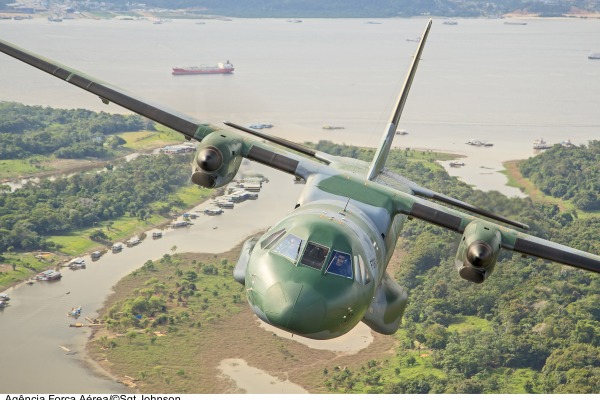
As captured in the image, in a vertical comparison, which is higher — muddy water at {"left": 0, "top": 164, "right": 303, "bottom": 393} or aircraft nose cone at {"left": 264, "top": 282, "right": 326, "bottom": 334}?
aircraft nose cone at {"left": 264, "top": 282, "right": 326, "bottom": 334}

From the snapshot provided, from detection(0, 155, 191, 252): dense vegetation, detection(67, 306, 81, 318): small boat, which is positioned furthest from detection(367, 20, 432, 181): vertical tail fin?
detection(0, 155, 191, 252): dense vegetation

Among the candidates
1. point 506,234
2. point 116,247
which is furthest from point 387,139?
point 116,247

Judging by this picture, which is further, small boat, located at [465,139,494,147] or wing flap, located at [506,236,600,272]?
small boat, located at [465,139,494,147]

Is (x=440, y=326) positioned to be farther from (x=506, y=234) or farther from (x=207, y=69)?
(x=207, y=69)

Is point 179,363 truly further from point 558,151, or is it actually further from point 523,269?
point 558,151

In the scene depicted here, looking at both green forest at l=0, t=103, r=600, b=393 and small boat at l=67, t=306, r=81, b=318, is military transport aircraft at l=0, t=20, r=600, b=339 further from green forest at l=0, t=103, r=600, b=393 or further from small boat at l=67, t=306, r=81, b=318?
small boat at l=67, t=306, r=81, b=318

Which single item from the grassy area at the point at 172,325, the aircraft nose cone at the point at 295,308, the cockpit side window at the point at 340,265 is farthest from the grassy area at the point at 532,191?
the aircraft nose cone at the point at 295,308
